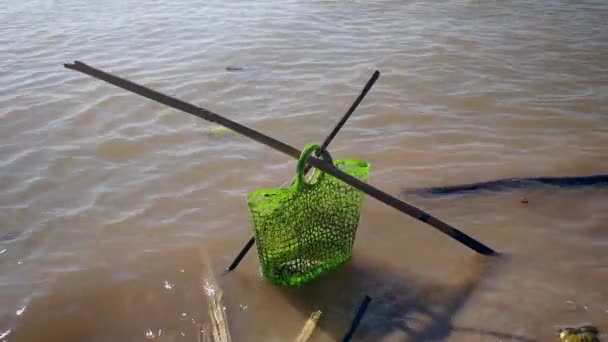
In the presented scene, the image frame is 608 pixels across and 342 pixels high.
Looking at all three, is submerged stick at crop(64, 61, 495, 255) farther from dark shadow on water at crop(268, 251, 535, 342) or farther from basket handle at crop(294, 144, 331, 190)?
dark shadow on water at crop(268, 251, 535, 342)

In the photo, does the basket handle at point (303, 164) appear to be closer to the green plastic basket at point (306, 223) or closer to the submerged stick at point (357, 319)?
the green plastic basket at point (306, 223)

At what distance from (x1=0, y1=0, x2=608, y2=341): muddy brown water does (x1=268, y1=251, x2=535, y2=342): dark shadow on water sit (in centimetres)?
1

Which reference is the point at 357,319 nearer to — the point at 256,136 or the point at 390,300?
the point at 390,300

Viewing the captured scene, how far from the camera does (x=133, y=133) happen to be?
4.98m

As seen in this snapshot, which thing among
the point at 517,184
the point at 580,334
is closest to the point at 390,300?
the point at 580,334

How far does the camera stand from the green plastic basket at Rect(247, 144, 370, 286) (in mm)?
2650

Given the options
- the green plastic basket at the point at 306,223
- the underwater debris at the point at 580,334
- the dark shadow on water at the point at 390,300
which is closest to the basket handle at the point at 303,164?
the green plastic basket at the point at 306,223

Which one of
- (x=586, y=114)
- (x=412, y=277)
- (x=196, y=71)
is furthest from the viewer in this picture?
(x=196, y=71)

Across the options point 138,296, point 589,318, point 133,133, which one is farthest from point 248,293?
point 133,133

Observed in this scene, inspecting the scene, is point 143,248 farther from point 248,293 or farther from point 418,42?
point 418,42

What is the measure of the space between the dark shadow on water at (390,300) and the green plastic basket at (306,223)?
98 millimetres

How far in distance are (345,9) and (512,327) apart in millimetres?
7264

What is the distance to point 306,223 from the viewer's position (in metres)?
2.82

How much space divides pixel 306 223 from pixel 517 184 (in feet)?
6.28
